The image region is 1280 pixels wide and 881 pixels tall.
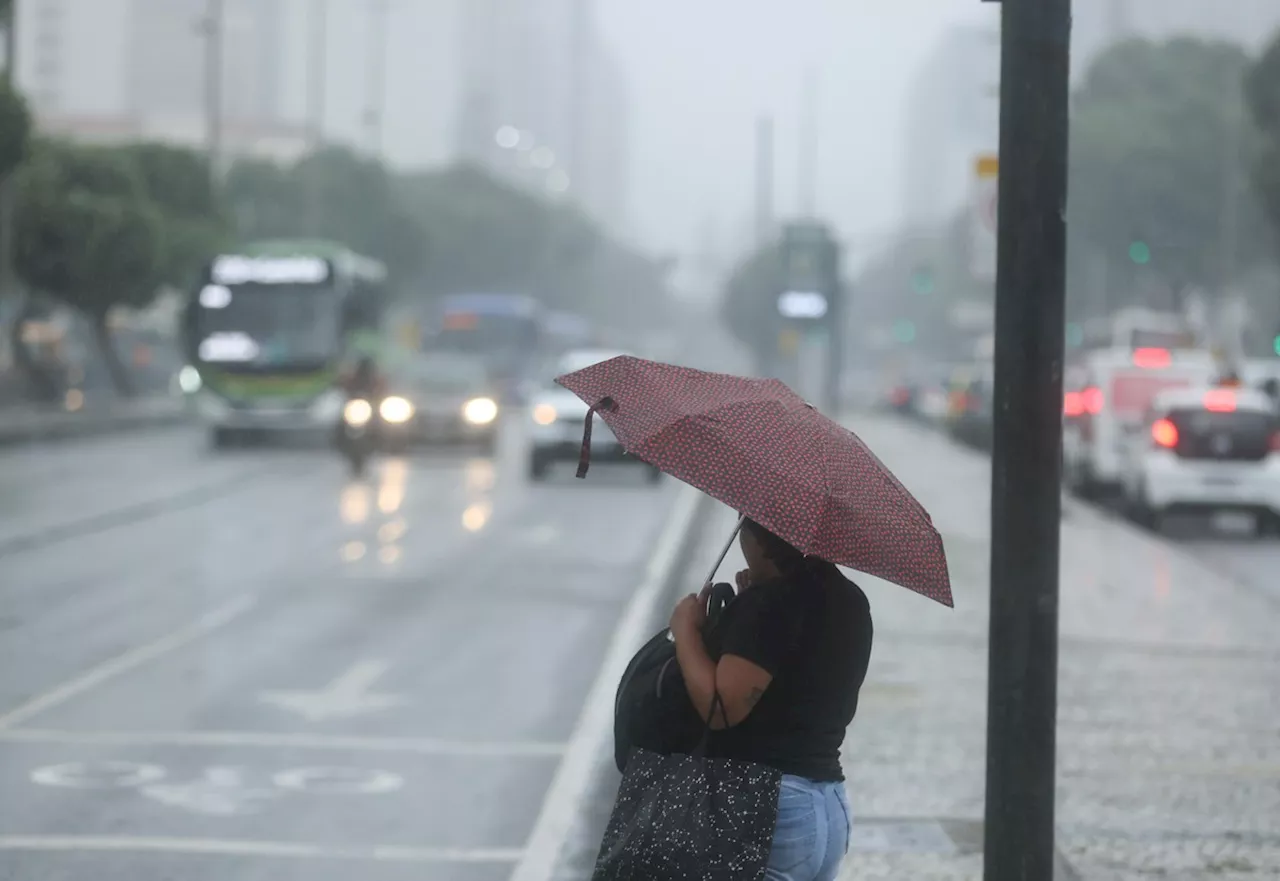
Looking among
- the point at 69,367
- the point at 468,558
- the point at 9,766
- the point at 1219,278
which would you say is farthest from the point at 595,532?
the point at 1219,278

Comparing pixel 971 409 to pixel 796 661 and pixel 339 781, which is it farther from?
pixel 796 661

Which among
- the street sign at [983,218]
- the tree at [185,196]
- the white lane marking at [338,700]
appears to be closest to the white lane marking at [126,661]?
the white lane marking at [338,700]

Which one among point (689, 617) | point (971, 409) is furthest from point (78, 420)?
Answer: point (689, 617)

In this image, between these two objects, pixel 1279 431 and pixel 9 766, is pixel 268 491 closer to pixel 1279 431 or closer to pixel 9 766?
pixel 1279 431

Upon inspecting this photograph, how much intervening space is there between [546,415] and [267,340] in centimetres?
979

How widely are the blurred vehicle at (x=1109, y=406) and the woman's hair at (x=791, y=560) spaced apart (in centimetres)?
2325

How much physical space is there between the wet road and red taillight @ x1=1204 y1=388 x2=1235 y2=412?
6.15m

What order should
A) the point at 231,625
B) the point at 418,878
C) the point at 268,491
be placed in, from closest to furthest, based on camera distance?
the point at 418,878
the point at 231,625
the point at 268,491

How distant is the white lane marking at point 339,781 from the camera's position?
9367 mm

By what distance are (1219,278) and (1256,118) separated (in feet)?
56.9

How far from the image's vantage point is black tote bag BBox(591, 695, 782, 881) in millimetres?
3965

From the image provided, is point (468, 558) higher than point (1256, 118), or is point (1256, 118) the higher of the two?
point (1256, 118)

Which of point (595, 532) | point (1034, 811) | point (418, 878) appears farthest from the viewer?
point (595, 532)

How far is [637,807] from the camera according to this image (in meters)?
4.02
